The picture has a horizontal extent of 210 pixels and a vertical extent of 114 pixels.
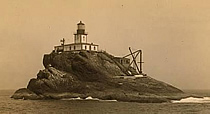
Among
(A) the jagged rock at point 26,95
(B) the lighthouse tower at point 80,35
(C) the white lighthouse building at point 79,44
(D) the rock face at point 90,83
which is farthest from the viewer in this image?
(B) the lighthouse tower at point 80,35

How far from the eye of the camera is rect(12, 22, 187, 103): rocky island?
7106cm

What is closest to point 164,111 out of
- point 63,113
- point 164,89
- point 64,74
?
point 63,113

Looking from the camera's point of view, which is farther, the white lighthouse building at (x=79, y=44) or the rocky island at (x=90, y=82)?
the white lighthouse building at (x=79, y=44)

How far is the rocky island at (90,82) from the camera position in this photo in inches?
2798

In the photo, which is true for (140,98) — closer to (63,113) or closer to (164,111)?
(164,111)

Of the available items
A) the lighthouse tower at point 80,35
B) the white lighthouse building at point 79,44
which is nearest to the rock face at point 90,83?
the white lighthouse building at point 79,44

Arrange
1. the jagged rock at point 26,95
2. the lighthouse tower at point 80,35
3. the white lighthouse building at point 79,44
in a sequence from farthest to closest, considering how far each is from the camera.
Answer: the lighthouse tower at point 80,35
the white lighthouse building at point 79,44
the jagged rock at point 26,95

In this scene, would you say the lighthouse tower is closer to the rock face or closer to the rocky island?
the rocky island

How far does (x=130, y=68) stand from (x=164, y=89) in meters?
17.9

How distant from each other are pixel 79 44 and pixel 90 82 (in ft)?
44.0

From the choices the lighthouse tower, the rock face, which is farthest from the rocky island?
the lighthouse tower

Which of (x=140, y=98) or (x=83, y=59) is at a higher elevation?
(x=83, y=59)

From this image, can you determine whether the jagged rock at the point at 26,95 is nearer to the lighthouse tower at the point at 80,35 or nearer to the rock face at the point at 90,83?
the rock face at the point at 90,83

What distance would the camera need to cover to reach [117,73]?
8069cm
